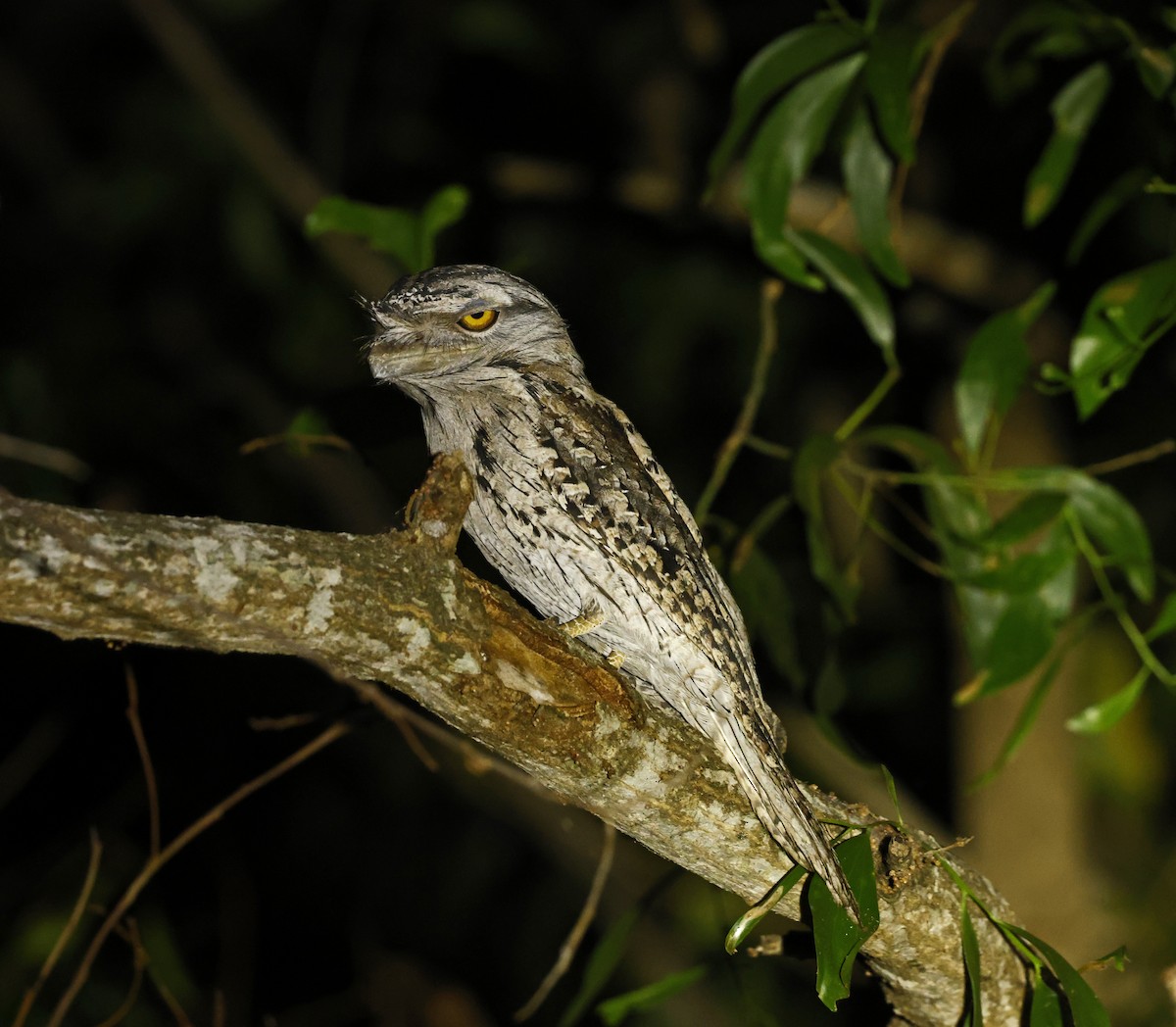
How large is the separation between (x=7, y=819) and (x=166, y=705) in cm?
83

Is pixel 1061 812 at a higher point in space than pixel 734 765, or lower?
lower

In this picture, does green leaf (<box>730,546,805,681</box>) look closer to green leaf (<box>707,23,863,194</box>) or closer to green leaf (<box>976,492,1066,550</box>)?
green leaf (<box>976,492,1066,550</box>)

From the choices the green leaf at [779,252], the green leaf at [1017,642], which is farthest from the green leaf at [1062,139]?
the green leaf at [1017,642]

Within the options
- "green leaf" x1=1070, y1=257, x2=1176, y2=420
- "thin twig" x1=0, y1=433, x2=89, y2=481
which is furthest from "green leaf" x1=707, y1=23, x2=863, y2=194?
"thin twig" x1=0, y1=433, x2=89, y2=481

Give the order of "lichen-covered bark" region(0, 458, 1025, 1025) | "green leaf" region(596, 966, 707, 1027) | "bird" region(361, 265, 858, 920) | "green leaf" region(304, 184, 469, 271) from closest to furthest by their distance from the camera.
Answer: "lichen-covered bark" region(0, 458, 1025, 1025) < "bird" region(361, 265, 858, 920) < "green leaf" region(596, 966, 707, 1027) < "green leaf" region(304, 184, 469, 271)

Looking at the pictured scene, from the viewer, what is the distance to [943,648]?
19.4 ft

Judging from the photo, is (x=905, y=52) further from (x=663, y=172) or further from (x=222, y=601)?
(x=663, y=172)

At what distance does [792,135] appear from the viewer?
8.43 ft

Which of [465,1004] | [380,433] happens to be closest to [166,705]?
[465,1004]

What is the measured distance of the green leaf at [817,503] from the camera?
8.80ft

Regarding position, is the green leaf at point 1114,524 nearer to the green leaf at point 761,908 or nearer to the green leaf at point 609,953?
the green leaf at point 761,908

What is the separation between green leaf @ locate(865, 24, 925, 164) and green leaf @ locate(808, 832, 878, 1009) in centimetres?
139

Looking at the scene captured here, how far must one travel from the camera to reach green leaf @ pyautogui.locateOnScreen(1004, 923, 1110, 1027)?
1868 mm

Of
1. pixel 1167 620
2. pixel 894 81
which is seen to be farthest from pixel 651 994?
pixel 894 81
